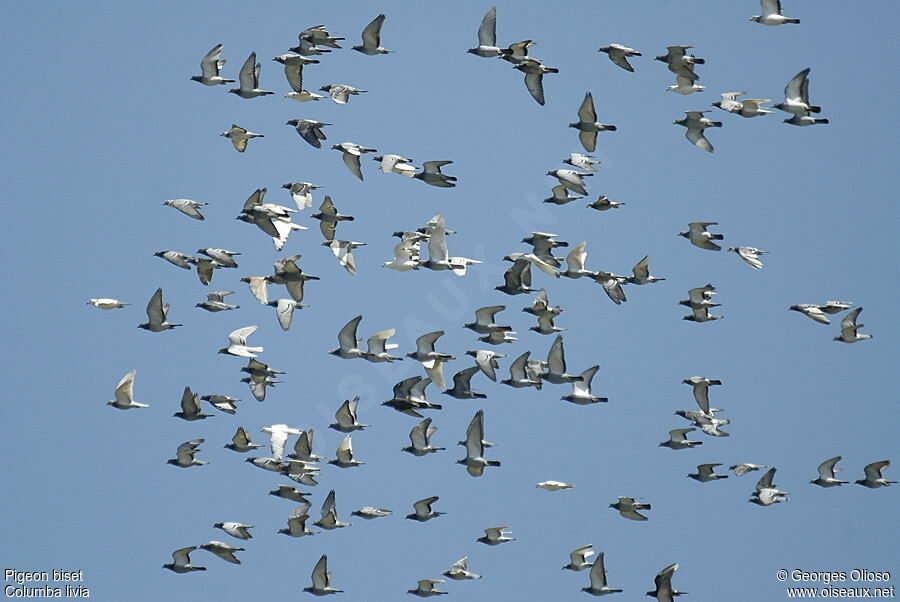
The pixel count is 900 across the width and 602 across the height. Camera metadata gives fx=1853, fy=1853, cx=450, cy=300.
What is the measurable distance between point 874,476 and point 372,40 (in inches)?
677

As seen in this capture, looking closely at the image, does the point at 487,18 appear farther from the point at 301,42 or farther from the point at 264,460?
the point at 264,460

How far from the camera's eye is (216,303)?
48.2 meters

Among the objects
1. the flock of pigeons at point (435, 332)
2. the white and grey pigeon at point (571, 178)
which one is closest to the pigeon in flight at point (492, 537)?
the flock of pigeons at point (435, 332)

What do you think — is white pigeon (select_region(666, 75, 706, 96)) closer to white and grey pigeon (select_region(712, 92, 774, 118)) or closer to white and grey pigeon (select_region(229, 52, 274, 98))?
white and grey pigeon (select_region(712, 92, 774, 118))

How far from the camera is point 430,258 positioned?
47.0 m

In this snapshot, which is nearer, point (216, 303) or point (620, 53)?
point (620, 53)

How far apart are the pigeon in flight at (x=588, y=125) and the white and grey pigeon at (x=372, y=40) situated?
16.6 feet

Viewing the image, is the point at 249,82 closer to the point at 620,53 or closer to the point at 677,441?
the point at 620,53

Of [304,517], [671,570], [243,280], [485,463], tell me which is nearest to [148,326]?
[243,280]

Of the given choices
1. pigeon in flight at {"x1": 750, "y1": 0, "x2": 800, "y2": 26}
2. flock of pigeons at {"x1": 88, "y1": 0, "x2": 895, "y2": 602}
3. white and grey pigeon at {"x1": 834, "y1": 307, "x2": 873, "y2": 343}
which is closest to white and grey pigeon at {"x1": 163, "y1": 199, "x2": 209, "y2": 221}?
flock of pigeons at {"x1": 88, "y1": 0, "x2": 895, "y2": 602}

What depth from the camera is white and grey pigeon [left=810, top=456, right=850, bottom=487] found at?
48500mm

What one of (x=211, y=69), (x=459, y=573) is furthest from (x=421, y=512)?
(x=211, y=69)

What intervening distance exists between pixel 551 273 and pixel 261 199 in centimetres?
769

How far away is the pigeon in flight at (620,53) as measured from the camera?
45.8m
